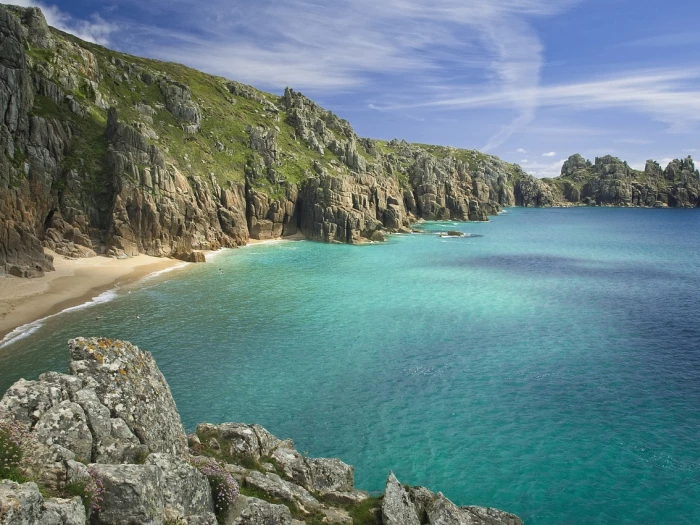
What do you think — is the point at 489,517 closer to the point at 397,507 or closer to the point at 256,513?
the point at 397,507

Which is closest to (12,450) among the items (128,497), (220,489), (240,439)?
(128,497)

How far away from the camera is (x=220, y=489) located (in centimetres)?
1306

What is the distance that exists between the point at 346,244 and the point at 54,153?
210 feet

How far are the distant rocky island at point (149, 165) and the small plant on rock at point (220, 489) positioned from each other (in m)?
59.1

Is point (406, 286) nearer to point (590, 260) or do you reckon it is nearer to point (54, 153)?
point (590, 260)

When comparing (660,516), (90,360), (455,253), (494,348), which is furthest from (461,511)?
(455,253)

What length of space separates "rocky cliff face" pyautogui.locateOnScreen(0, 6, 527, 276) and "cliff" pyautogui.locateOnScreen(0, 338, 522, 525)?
56.2 meters

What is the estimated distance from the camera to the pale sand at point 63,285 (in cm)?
4775

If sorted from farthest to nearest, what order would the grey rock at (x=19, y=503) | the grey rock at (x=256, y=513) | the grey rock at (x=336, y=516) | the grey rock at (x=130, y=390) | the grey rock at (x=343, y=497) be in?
the grey rock at (x=343, y=497), the grey rock at (x=336, y=516), the grey rock at (x=130, y=390), the grey rock at (x=256, y=513), the grey rock at (x=19, y=503)

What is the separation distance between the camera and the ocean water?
75.8 ft

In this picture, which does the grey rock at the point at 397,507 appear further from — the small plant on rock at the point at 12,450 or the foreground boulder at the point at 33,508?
the small plant on rock at the point at 12,450

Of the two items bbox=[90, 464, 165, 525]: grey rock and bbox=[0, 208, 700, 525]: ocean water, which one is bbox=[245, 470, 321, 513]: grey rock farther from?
bbox=[0, 208, 700, 525]: ocean water

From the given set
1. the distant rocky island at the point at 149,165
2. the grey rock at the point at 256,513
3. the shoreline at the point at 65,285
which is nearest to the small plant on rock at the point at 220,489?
the grey rock at the point at 256,513

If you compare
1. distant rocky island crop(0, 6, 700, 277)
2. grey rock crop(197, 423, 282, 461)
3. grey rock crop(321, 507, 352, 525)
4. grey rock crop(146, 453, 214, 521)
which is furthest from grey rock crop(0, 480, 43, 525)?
distant rocky island crop(0, 6, 700, 277)
